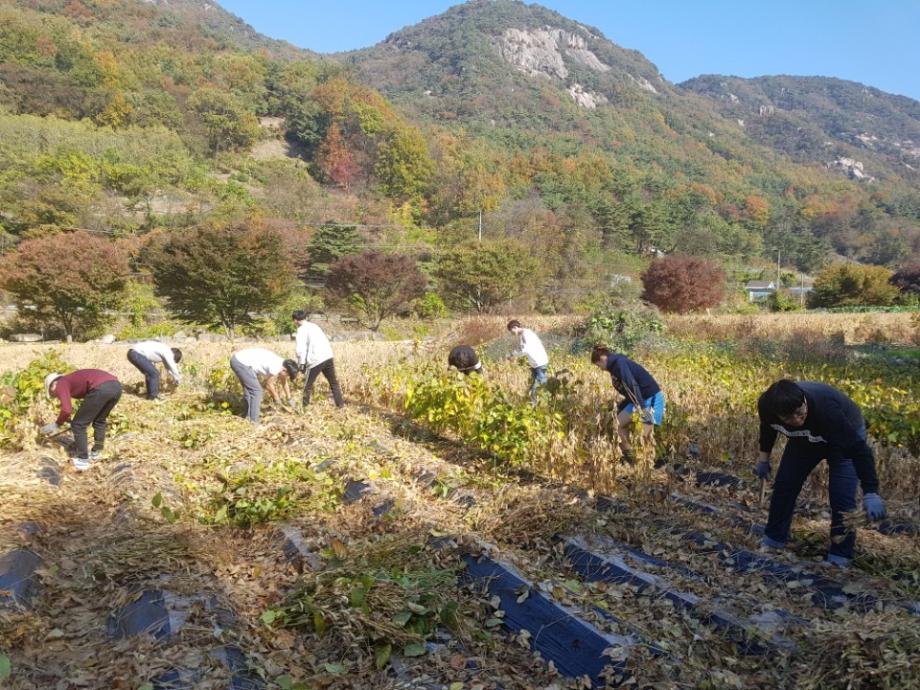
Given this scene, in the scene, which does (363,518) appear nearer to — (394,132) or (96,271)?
(96,271)

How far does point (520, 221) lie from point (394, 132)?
21.8 metres

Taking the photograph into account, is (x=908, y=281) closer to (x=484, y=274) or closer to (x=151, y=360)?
(x=484, y=274)

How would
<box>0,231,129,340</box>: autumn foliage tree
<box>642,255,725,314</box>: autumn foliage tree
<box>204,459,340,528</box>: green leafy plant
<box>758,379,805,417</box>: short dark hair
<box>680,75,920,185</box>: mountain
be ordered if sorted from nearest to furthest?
1. <box>758,379,805,417</box>: short dark hair
2. <box>204,459,340,528</box>: green leafy plant
3. <box>0,231,129,340</box>: autumn foliage tree
4. <box>642,255,725,314</box>: autumn foliage tree
5. <box>680,75,920,185</box>: mountain

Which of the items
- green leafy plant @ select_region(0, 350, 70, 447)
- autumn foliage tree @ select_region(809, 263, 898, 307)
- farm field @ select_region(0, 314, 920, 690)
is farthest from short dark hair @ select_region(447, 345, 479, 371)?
autumn foliage tree @ select_region(809, 263, 898, 307)

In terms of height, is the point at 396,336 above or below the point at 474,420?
below

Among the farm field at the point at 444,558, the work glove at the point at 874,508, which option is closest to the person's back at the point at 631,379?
the farm field at the point at 444,558

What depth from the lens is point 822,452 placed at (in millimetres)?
3605

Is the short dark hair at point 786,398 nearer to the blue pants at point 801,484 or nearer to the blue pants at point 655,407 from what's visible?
the blue pants at point 801,484

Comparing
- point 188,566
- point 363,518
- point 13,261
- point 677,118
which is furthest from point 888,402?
point 677,118

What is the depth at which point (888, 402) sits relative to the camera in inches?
247

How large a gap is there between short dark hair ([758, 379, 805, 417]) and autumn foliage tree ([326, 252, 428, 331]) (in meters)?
20.4

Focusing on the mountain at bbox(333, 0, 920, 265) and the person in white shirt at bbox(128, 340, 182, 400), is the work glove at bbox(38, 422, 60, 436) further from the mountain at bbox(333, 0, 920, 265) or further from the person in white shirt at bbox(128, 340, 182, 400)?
the mountain at bbox(333, 0, 920, 265)

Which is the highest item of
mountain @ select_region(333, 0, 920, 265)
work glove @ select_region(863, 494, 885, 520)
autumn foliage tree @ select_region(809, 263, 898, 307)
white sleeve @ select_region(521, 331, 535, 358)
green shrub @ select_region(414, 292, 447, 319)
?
mountain @ select_region(333, 0, 920, 265)

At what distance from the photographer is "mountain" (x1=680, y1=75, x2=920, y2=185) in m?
129
